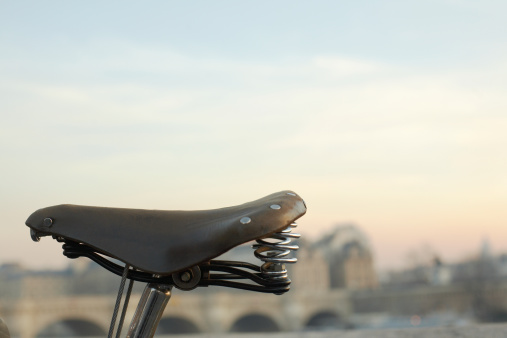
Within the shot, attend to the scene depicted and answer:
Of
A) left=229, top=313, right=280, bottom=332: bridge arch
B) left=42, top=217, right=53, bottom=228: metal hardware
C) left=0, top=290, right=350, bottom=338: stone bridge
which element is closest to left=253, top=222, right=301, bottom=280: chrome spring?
left=42, top=217, right=53, bottom=228: metal hardware

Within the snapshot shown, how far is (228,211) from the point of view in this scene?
1107 mm

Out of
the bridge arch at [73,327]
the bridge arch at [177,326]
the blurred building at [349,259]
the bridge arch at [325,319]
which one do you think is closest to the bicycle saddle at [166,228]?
the bridge arch at [73,327]

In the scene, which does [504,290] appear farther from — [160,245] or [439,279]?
[160,245]

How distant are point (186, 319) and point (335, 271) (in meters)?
15.1

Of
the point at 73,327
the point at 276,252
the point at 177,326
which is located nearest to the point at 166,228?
the point at 276,252

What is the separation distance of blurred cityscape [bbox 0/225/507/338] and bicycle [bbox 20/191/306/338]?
28.5m

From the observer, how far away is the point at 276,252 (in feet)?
3.68

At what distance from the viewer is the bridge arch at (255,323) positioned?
3819cm

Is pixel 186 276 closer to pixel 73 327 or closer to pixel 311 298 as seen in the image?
pixel 73 327

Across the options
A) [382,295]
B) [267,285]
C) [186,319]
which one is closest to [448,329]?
[267,285]

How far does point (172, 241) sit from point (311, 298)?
4080 centimetres

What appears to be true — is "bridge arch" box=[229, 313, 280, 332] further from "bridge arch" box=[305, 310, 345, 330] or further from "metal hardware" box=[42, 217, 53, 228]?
"metal hardware" box=[42, 217, 53, 228]

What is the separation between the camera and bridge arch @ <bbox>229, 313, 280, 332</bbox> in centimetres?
3819

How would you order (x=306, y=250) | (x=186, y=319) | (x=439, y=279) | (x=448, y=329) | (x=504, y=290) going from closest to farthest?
(x=448, y=329)
(x=186, y=319)
(x=504, y=290)
(x=306, y=250)
(x=439, y=279)
